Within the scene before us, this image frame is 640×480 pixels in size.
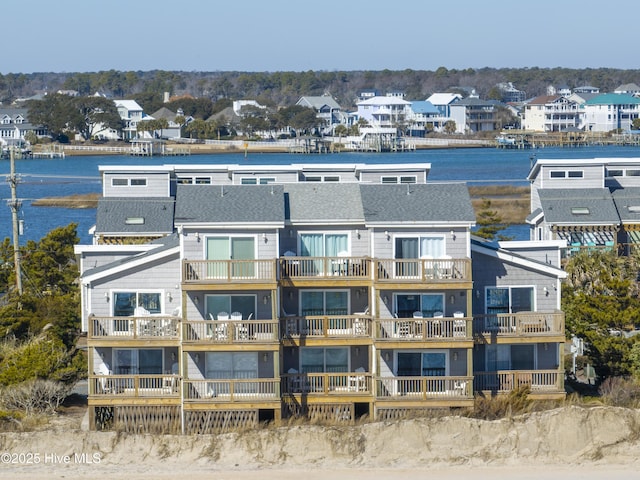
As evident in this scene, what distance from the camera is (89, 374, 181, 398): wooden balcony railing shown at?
90.7 feet

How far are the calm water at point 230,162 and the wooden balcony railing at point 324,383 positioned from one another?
153 feet

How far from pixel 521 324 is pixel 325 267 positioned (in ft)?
13.6

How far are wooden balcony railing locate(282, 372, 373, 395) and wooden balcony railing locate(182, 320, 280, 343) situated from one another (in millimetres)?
1127

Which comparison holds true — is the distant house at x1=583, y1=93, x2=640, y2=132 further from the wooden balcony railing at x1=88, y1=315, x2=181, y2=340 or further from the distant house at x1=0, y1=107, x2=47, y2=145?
the wooden balcony railing at x1=88, y1=315, x2=181, y2=340

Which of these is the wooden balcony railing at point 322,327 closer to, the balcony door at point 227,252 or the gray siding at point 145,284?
→ the balcony door at point 227,252

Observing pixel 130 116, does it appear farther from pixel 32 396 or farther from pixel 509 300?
pixel 509 300

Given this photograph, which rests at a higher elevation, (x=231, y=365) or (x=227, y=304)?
(x=227, y=304)

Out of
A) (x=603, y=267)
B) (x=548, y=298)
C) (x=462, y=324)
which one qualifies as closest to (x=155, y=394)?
(x=462, y=324)

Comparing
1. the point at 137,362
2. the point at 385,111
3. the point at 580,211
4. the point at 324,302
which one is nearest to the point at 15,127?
the point at 385,111

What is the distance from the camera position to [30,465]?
26.0 m

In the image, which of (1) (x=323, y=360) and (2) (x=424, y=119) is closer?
(1) (x=323, y=360)

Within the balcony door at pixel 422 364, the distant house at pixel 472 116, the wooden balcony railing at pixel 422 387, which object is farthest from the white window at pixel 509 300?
the distant house at pixel 472 116

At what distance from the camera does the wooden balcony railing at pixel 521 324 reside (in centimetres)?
2814

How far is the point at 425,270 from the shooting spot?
2719 cm
